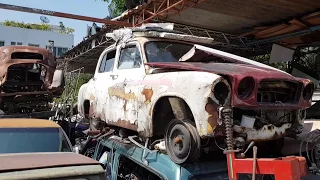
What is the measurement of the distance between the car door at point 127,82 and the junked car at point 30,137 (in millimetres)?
905

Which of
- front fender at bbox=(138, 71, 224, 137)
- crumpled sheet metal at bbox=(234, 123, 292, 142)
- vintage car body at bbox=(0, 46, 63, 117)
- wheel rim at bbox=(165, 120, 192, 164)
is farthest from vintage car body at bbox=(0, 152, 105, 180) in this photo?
vintage car body at bbox=(0, 46, 63, 117)

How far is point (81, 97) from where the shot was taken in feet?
22.8

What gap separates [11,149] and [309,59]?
1048 cm

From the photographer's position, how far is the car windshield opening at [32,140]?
4531 millimetres

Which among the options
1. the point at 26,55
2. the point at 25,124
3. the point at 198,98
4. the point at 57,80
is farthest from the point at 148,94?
the point at 26,55

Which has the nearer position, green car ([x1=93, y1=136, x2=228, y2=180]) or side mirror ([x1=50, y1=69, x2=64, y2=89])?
green car ([x1=93, y1=136, x2=228, y2=180])

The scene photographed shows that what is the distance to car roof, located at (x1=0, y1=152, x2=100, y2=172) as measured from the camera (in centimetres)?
309

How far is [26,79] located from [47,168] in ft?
27.2

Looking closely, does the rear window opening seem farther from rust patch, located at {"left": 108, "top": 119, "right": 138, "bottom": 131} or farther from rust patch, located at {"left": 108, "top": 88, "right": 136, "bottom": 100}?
rust patch, located at {"left": 108, "top": 119, "right": 138, "bottom": 131}

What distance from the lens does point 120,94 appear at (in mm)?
5160

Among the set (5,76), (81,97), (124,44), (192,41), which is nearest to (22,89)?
(5,76)

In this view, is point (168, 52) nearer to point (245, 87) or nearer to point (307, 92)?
point (245, 87)

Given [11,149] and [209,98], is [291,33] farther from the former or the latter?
[11,149]

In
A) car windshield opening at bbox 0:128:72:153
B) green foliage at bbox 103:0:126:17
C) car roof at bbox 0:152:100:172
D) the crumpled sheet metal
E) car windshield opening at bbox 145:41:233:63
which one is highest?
green foliage at bbox 103:0:126:17
